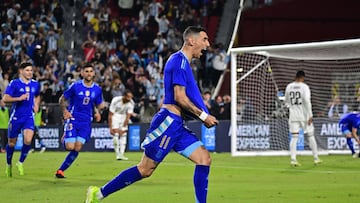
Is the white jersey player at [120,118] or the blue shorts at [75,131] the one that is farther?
the white jersey player at [120,118]

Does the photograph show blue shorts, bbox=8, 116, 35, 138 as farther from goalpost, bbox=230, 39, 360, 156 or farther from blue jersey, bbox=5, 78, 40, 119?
goalpost, bbox=230, 39, 360, 156

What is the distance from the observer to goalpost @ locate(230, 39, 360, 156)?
1104 inches

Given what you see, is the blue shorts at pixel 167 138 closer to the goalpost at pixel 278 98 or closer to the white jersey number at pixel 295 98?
the white jersey number at pixel 295 98

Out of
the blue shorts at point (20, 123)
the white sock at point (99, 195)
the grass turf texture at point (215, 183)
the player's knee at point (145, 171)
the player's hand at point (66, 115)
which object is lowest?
the grass turf texture at point (215, 183)

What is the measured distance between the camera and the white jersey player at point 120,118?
25.6 meters

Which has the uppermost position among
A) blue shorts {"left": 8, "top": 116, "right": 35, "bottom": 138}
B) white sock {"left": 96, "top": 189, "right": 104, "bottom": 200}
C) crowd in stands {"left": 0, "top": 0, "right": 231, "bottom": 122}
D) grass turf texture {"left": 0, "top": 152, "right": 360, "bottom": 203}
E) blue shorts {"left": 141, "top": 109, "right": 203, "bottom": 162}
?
crowd in stands {"left": 0, "top": 0, "right": 231, "bottom": 122}

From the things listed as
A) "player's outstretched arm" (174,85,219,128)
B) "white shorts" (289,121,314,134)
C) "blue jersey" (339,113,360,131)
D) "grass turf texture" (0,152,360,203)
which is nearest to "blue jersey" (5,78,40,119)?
"grass turf texture" (0,152,360,203)

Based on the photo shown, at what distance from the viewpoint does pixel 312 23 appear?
3834 cm

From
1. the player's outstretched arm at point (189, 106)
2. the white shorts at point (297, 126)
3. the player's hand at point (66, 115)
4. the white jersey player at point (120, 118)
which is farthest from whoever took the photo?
the white jersey player at point (120, 118)

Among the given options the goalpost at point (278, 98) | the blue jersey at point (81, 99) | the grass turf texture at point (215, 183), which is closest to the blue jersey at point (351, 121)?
the grass turf texture at point (215, 183)

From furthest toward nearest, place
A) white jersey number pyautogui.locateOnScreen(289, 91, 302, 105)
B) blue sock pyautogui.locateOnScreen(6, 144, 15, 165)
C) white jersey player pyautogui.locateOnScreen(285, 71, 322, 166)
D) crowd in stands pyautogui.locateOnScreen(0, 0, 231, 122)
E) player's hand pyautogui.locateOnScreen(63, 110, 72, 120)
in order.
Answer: crowd in stands pyautogui.locateOnScreen(0, 0, 231, 122), white jersey number pyautogui.locateOnScreen(289, 91, 302, 105), white jersey player pyautogui.locateOnScreen(285, 71, 322, 166), blue sock pyautogui.locateOnScreen(6, 144, 15, 165), player's hand pyautogui.locateOnScreen(63, 110, 72, 120)

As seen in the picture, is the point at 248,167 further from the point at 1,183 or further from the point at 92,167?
the point at 1,183

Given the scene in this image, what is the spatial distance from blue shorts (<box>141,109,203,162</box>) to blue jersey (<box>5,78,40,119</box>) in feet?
26.6

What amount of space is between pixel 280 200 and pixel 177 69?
3365 mm
